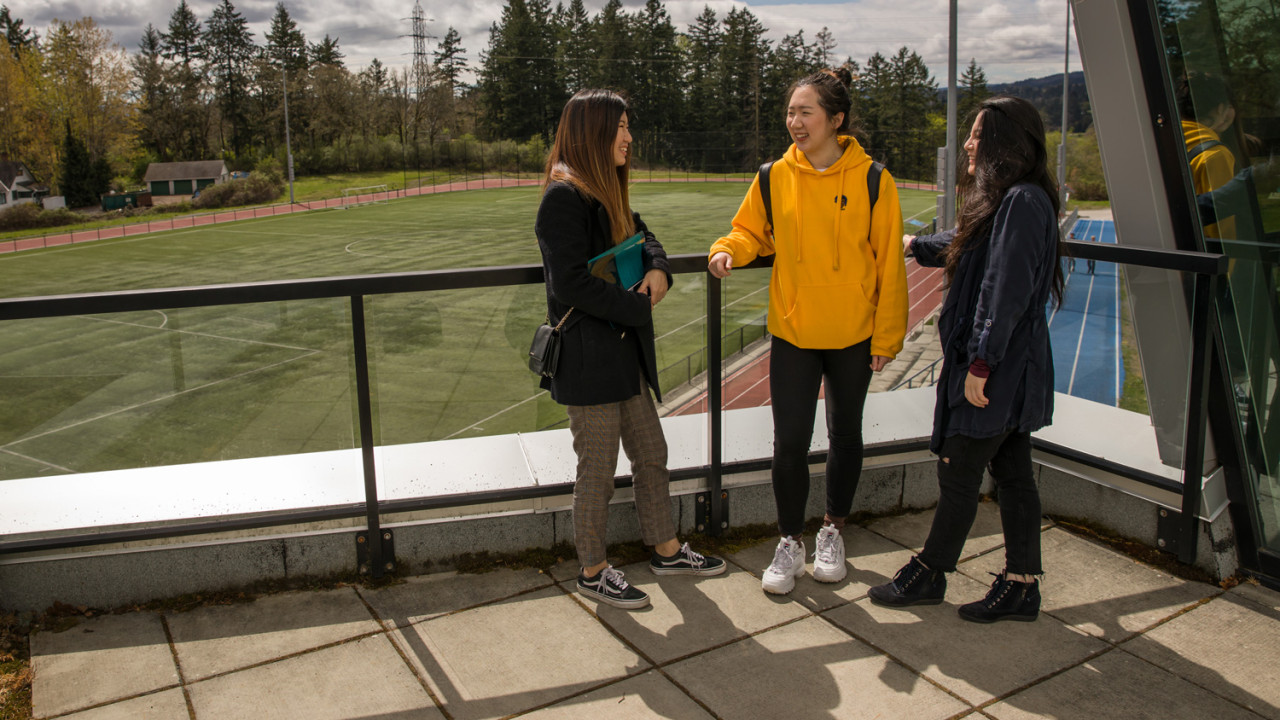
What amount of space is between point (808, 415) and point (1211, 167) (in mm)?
1585

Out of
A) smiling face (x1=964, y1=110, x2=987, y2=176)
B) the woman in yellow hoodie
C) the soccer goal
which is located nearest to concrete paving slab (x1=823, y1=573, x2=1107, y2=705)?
the woman in yellow hoodie

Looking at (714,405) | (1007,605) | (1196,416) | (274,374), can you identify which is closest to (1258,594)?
(1196,416)

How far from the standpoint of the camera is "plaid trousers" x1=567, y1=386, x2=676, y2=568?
294cm

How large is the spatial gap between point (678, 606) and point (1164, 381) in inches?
74.2

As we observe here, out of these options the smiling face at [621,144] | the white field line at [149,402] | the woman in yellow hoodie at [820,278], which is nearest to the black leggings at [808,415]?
the woman in yellow hoodie at [820,278]

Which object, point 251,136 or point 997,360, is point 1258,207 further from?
point 251,136

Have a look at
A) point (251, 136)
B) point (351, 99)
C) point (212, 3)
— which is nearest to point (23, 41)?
point (212, 3)

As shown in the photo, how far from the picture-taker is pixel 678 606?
2.95 m

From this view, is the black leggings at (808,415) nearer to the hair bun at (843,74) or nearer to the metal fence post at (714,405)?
the metal fence post at (714,405)

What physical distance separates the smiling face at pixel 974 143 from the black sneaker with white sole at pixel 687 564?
151 cm

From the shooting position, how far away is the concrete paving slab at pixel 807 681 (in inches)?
94.0

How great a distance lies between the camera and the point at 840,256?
287 centimetres

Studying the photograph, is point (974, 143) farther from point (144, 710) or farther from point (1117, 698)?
point (144, 710)

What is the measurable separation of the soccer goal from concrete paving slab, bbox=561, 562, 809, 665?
92.8 metres
